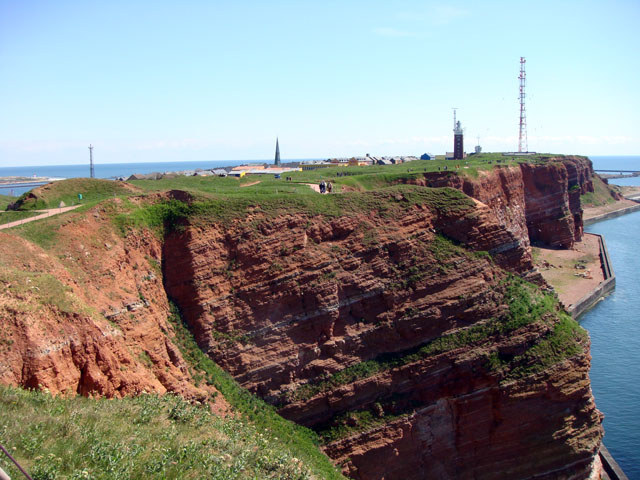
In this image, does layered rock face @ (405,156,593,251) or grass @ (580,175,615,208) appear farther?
grass @ (580,175,615,208)

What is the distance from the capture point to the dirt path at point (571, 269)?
2201 inches

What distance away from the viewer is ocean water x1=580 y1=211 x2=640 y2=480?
31.0m

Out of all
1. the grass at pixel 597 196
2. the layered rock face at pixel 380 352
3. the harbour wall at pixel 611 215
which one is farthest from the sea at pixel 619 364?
the grass at pixel 597 196

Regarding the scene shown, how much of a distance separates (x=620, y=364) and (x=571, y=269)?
88.3 feet

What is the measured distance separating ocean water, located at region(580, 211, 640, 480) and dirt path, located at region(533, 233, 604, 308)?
2.40m

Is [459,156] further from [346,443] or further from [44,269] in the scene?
[44,269]

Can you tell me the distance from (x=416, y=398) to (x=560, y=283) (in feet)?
130

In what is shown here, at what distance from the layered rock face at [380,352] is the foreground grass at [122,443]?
773cm

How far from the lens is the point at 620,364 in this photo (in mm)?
39562

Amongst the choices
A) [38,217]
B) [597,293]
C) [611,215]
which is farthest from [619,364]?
[611,215]

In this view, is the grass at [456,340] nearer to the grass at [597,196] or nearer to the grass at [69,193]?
the grass at [69,193]

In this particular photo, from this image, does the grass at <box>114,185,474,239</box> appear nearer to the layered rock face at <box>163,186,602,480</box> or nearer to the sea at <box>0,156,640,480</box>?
the layered rock face at <box>163,186,602,480</box>

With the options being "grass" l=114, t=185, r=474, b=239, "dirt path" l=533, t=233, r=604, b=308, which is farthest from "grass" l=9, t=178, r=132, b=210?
"dirt path" l=533, t=233, r=604, b=308

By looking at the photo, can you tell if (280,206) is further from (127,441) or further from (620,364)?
(620,364)
